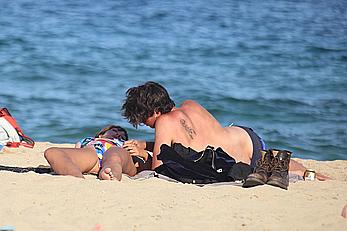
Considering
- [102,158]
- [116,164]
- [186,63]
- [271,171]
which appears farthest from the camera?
[186,63]

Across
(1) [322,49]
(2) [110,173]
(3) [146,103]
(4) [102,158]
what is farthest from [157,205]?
(1) [322,49]

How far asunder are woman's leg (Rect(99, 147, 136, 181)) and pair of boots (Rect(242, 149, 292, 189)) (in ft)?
2.95

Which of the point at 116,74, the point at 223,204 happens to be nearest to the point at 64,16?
the point at 116,74

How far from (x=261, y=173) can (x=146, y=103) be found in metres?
1.19

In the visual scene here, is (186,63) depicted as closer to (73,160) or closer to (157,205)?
(73,160)

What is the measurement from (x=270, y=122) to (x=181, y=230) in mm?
7058

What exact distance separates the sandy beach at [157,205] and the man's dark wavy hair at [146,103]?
0.83m

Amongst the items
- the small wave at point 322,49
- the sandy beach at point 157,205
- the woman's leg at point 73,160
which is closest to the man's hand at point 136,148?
the woman's leg at point 73,160

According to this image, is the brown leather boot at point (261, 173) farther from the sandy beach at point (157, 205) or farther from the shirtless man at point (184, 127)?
the shirtless man at point (184, 127)

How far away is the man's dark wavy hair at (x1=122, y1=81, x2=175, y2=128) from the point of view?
6.26 metres

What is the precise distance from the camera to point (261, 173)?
5531mm

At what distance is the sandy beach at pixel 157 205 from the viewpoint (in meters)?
4.47

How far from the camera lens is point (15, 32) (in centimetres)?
1720

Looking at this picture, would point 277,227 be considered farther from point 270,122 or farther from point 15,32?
point 15,32
